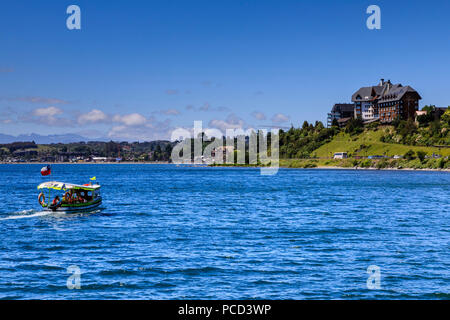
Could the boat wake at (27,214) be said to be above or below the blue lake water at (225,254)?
above

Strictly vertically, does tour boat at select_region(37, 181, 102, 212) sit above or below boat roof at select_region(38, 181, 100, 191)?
below

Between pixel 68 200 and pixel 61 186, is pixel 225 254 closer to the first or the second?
pixel 61 186

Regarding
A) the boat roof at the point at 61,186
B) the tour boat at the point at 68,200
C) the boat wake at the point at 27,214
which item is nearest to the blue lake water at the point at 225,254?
the boat wake at the point at 27,214

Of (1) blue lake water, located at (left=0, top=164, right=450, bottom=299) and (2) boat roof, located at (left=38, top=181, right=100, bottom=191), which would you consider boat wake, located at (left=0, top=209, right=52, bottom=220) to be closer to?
(1) blue lake water, located at (left=0, top=164, right=450, bottom=299)

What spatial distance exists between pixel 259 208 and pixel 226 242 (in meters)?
34.6

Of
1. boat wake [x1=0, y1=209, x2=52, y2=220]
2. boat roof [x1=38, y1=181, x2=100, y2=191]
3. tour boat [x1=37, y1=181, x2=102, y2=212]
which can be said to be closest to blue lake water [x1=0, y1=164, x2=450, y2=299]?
boat wake [x1=0, y1=209, x2=52, y2=220]

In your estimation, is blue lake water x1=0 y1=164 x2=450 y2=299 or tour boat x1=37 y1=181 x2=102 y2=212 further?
tour boat x1=37 y1=181 x2=102 y2=212

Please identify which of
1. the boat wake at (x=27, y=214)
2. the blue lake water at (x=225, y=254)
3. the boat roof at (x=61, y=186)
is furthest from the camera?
the boat wake at (x=27, y=214)

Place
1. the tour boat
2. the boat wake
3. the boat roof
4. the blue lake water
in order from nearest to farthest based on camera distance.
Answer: the blue lake water < the boat roof < the tour boat < the boat wake

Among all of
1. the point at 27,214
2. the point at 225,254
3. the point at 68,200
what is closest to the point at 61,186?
the point at 68,200

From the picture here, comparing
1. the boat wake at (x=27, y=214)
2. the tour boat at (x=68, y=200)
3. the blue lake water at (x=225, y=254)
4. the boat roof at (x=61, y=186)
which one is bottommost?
the blue lake water at (x=225, y=254)

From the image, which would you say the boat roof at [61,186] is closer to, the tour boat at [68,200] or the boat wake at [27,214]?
the tour boat at [68,200]

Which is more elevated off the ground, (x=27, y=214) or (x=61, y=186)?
(x=61, y=186)
